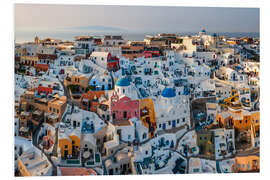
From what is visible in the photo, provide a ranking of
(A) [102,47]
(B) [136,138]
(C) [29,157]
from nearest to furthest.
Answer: (C) [29,157] → (B) [136,138] → (A) [102,47]

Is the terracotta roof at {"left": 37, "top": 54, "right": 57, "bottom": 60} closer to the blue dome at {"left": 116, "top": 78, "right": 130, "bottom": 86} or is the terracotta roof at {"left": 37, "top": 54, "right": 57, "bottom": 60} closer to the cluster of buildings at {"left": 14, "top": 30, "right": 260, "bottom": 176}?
the cluster of buildings at {"left": 14, "top": 30, "right": 260, "bottom": 176}

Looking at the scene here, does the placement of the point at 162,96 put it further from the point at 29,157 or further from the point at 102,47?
the point at 29,157

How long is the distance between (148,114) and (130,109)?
1.95 feet

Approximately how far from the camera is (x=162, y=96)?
369 inches

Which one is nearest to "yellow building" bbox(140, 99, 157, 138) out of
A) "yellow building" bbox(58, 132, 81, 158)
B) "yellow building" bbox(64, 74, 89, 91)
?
"yellow building" bbox(64, 74, 89, 91)

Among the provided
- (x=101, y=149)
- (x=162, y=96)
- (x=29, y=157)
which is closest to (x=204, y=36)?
(x=162, y=96)

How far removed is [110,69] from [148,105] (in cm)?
177

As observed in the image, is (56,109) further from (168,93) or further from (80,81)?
(168,93)

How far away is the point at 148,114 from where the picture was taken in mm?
9180

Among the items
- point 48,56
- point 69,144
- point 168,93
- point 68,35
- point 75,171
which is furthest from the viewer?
point 48,56

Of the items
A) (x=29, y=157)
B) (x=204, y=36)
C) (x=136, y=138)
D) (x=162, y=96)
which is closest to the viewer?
(x=29, y=157)

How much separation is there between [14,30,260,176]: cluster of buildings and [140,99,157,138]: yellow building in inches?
1.2

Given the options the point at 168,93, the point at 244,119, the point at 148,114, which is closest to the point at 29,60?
the point at 148,114

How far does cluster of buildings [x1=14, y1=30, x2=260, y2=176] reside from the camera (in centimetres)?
841
